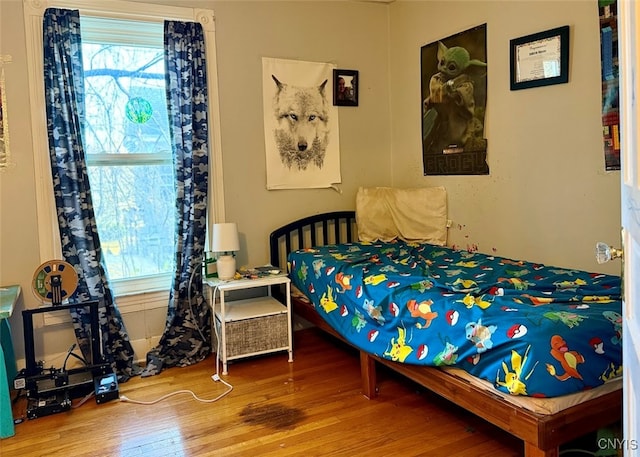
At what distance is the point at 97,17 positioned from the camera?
10.2 feet

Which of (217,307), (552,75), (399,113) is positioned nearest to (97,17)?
(217,307)

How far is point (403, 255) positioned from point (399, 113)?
1293mm

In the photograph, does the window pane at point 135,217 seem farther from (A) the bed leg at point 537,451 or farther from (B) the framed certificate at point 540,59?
(A) the bed leg at point 537,451

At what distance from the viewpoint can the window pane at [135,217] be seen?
3.23 m

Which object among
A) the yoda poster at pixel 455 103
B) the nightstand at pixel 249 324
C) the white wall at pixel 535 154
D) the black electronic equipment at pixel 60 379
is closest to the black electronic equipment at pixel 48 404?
the black electronic equipment at pixel 60 379

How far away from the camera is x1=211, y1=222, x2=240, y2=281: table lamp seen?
321cm

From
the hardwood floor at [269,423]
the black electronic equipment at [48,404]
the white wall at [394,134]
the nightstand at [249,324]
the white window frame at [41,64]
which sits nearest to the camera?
the hardwood floor at [269,423]

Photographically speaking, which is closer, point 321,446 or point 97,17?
point 321,446

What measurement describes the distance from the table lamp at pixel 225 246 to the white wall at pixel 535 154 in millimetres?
1483

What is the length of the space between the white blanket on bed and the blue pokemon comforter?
9.4 inches

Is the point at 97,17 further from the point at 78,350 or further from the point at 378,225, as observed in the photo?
the point at 378,225

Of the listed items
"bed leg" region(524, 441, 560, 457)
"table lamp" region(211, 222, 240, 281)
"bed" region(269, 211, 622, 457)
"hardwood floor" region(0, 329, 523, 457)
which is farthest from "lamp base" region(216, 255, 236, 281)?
"bed leg" region(524, 441, 560, 457)

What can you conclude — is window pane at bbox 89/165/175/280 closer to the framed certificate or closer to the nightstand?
the nightstand

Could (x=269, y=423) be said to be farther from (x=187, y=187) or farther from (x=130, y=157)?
(x=130, y=157)
